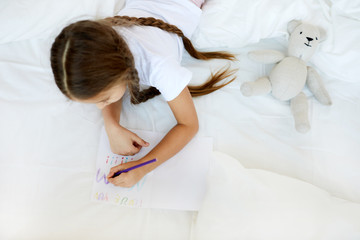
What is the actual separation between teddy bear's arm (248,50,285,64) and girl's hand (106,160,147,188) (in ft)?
1.67

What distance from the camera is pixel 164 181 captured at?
0.73m

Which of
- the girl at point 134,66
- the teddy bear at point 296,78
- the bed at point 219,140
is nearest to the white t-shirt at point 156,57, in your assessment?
the girl at point 134,66

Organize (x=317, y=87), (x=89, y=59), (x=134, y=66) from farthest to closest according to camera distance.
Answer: (x=317, y=87), (x=134, y=66), (x=89, y=59)

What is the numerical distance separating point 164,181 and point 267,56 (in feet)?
1.67

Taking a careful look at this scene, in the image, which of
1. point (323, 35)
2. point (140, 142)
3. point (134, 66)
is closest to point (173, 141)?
point (140, 142)

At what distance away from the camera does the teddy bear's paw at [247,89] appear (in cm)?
83

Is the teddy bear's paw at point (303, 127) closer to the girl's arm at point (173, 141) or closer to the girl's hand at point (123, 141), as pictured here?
the girl's arm at point (173, 141)

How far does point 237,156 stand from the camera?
781 mm

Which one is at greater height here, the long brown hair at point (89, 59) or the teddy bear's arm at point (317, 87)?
the long brown hair at point (89, 59)

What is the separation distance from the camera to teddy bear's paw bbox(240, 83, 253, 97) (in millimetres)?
827

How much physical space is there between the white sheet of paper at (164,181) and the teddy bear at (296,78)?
0.87ft

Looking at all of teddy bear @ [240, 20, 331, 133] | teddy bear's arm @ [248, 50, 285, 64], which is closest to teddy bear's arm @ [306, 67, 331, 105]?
teddy bear @ [240, 20, 331, 133]

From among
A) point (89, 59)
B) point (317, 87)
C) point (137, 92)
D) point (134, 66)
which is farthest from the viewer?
point (317, 87)

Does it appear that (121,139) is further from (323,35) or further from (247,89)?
(323,35)
